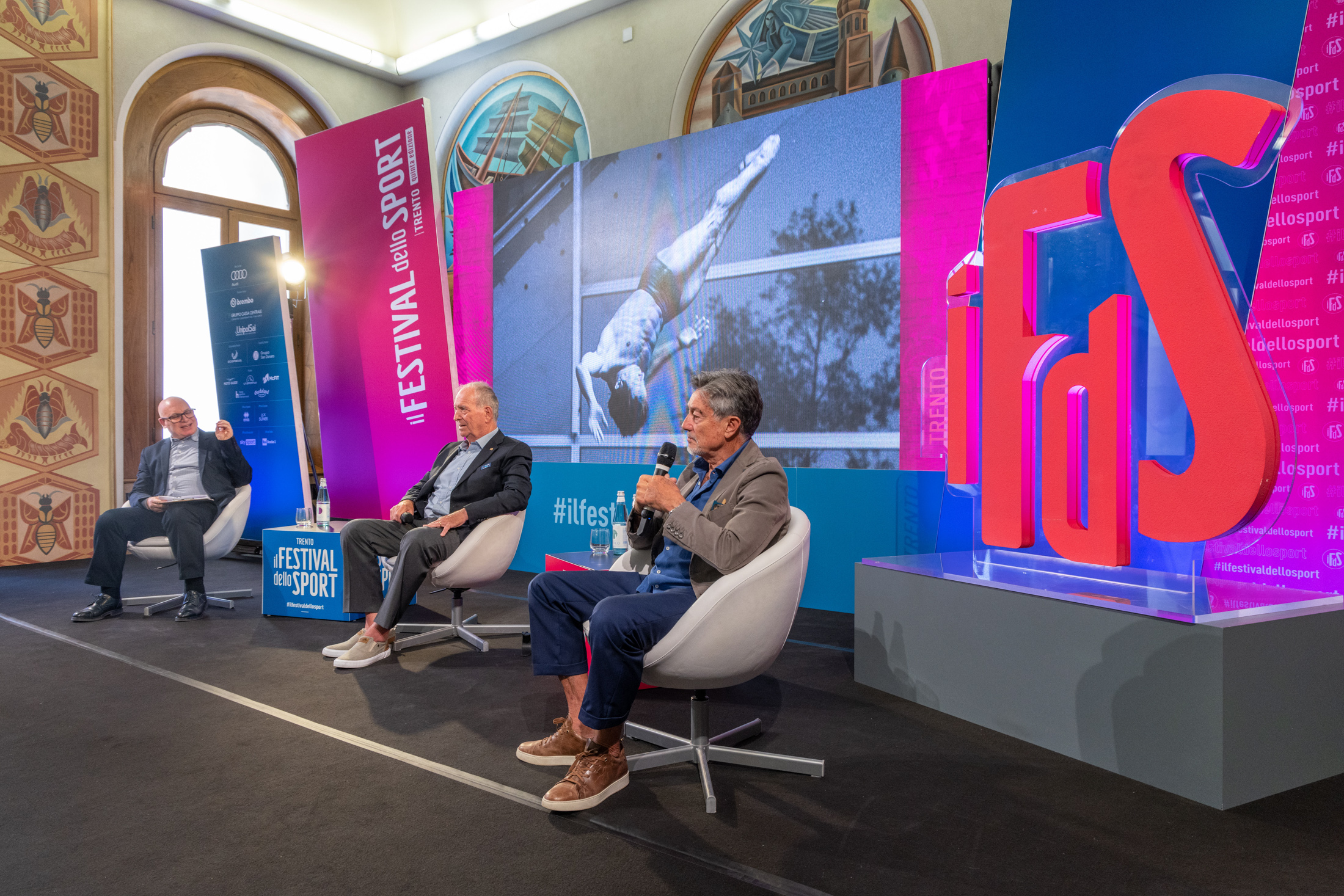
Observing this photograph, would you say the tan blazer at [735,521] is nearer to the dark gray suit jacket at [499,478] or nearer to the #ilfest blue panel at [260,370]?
the dark gray suit jacket at [499,478]

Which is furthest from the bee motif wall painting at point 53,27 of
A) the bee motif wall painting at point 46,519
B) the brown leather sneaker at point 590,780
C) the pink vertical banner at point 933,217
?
the brown leather sneaker at point 590,780

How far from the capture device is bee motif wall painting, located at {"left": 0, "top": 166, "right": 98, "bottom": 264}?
6.44m

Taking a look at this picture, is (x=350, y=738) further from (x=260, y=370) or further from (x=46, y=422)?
(x=46, y=422)

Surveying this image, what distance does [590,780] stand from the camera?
2.22 meters

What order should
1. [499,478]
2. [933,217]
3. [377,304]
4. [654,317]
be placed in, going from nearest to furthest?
[499,478], [933,217], [377,304], [654,317]

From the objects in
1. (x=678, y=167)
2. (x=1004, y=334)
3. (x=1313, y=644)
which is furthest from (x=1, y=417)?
(x=1313, y=644)

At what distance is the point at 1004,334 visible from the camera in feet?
9.66

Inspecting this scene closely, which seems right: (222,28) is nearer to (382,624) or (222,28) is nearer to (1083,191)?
(382,624)

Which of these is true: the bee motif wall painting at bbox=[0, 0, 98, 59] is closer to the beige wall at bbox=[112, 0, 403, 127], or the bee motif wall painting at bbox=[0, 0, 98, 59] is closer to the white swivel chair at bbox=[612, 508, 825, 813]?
the beige wall at bbox=[112, 0, 403, 127]

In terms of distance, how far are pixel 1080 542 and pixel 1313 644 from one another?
0.65m

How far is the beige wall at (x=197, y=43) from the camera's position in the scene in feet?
23.3

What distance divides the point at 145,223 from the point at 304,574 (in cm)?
468

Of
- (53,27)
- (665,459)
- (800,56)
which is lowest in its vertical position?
(665,459)

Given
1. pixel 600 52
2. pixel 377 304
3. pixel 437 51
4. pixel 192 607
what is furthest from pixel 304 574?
pixel 437 51
